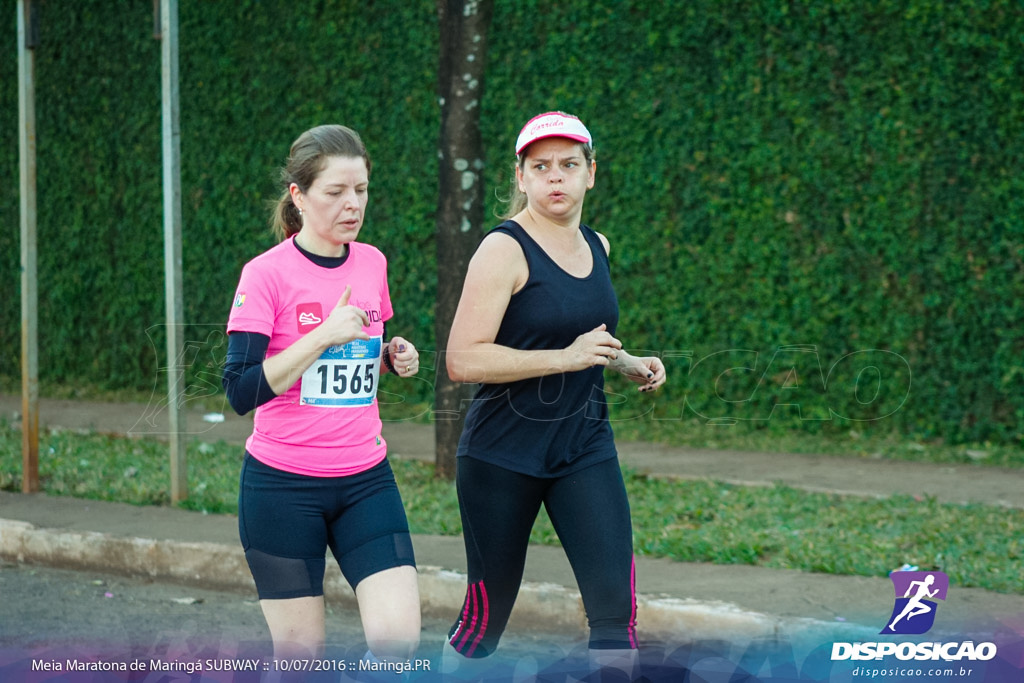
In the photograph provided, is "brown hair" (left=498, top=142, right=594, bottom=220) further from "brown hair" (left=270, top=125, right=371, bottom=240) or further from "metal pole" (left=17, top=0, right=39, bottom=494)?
"metal pole" (left=17, top=0, right=39, bottom=494)

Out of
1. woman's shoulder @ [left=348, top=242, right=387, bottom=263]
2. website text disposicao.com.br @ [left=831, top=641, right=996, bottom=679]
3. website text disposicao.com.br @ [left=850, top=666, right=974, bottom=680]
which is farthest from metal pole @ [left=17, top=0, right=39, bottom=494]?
website text disposicao.com.br @ [left=850, top=666, right=974, bottom=680]

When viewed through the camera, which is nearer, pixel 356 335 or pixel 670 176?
pixel 356 335

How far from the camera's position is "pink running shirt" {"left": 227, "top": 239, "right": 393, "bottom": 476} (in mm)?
3416

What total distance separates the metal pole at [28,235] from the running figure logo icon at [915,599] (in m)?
5.37

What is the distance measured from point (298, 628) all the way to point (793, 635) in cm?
235

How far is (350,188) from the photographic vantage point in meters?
3.58

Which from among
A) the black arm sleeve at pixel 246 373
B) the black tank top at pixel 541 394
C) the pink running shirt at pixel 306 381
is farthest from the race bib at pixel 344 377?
the black tank top at pixel 541 394

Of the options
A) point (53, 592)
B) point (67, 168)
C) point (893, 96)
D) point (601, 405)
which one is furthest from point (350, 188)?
point (67, 168)

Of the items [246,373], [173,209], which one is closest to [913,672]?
[246,373]

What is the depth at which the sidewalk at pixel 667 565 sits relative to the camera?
5.14m

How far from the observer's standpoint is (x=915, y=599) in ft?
16.5

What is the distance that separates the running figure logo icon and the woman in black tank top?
1.63 meters

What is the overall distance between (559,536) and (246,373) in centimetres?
106

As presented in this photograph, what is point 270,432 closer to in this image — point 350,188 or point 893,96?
point 350,188
